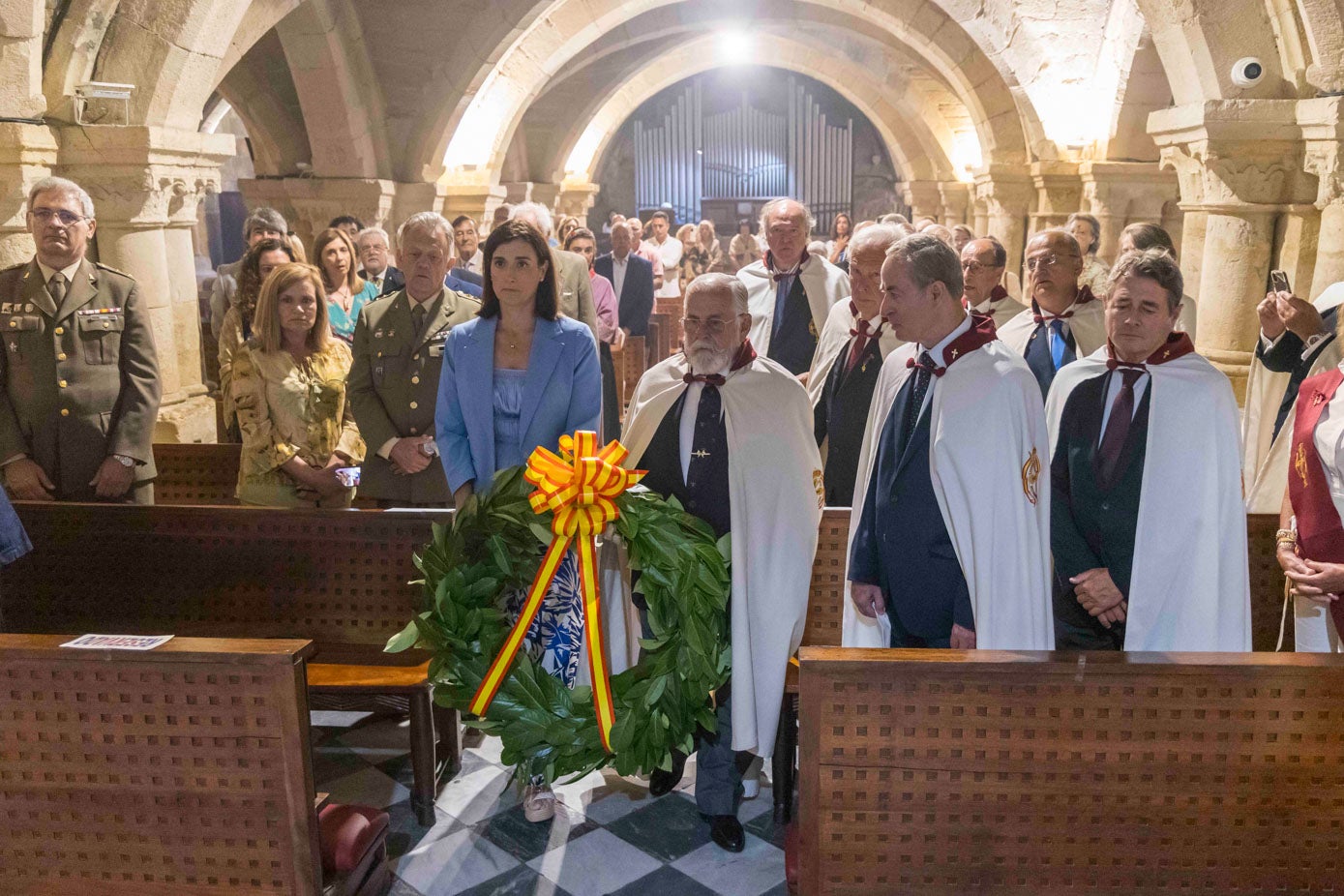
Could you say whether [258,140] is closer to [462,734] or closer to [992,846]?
[462,734]

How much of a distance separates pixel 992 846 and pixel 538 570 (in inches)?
45.8

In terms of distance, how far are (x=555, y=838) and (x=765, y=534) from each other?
1.00m

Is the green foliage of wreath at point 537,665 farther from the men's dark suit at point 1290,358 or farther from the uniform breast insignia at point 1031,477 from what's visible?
the men's dark suit at point 1290,358

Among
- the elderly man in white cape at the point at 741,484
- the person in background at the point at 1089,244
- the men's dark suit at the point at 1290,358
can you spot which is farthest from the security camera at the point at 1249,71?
the elderly man in white cape at the point at 741,484

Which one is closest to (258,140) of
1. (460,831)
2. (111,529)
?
(111,529)

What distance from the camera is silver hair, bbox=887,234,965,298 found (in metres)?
2.48

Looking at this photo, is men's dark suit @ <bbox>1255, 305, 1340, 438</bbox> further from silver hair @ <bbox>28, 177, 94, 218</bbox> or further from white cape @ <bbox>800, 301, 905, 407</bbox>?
silver hair @ <bbox>28, 177, 94, 218</bbox>

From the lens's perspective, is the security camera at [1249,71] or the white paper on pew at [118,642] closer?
the white paper on pew at [118,642]

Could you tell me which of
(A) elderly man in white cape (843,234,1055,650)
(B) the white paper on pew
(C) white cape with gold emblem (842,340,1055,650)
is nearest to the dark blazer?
(A) elderly man in white cape (843,234,1055,650)

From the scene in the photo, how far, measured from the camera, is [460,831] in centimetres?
297

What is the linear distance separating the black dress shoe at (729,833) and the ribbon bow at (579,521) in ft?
1.66

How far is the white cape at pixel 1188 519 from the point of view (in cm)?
257

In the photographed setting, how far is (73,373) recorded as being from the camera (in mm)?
3535

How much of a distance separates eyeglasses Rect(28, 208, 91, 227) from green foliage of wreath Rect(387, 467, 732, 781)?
5.69 ft
